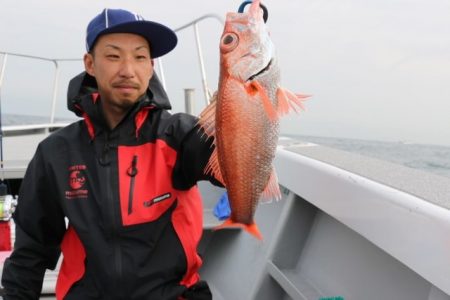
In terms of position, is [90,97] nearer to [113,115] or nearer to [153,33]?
[113,115]

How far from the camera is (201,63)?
15.5 ft

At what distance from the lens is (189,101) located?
194 inches

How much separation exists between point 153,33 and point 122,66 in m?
0.22

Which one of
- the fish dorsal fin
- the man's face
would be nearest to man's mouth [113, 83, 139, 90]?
the man's face

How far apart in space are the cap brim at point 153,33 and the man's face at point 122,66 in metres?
0.03

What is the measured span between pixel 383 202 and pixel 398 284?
0.47 meters

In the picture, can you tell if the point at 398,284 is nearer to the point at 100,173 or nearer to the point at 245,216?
the point at 245,216

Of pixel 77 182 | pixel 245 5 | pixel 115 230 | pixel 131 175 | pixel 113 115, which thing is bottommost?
pixel 115 230

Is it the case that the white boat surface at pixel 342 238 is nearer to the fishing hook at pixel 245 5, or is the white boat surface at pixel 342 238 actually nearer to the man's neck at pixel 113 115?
the fishing hook at pixel 245 5

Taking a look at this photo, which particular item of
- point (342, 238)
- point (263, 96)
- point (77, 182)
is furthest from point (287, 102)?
point (342, 238)

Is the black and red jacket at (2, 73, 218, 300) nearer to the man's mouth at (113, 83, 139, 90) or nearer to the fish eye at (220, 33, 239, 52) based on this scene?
the man's mouth at (113, 83, 139, 90)

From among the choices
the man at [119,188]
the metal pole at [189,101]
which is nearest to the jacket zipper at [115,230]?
the man at [119,188]

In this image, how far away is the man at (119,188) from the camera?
1959 millimetres

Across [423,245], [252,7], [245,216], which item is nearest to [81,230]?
[245,216]
